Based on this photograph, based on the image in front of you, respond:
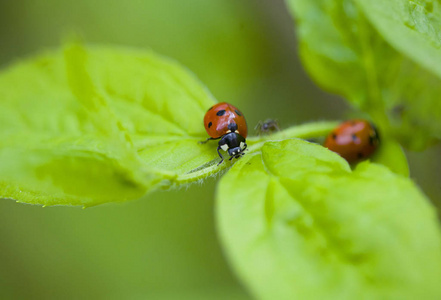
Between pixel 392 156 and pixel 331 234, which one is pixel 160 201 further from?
pixel 331 234

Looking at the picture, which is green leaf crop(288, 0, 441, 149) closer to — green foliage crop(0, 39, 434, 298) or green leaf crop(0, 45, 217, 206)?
green foliage crop(0, 39, 434, 298)

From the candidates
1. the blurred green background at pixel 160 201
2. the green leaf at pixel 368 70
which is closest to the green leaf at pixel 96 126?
the green leaf at pixel 368 70

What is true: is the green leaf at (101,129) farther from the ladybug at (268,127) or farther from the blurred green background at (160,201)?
the blurred green background at (160,201)

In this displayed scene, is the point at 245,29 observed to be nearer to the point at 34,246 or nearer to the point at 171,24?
the point at 171,24

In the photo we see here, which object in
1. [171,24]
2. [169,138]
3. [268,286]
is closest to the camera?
[268,286]

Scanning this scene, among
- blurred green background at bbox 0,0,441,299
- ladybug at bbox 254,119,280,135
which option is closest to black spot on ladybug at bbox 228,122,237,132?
ladybug at bbox 254,119,280,135

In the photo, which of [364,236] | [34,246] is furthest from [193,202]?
[364,236]
